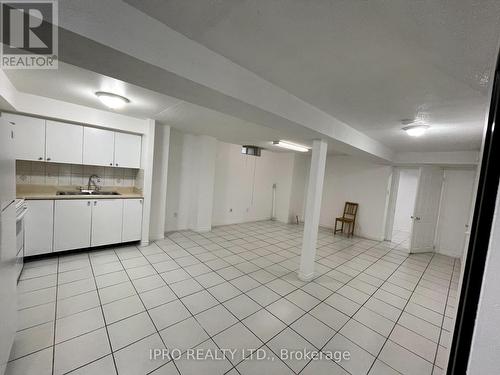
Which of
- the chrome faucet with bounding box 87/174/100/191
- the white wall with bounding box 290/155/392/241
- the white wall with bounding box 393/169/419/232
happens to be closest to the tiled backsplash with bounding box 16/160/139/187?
the chrome faucet with bounding box 87/174/100/191

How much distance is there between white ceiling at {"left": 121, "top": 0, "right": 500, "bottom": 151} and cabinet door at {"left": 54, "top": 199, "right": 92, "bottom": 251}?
3138 millimetres

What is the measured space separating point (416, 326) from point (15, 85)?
5446mm

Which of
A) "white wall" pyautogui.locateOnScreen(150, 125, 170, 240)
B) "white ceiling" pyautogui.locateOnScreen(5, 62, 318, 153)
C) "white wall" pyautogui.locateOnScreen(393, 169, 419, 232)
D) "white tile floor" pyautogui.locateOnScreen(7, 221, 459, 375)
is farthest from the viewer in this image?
"white wall" pyautogui.locateOnScreen(393, 169, 419, 232)

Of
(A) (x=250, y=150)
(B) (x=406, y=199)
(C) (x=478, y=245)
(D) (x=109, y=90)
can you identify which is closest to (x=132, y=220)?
(D) (x=109, y=90)

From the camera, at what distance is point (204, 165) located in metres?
4.94

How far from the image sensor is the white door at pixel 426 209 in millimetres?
4754

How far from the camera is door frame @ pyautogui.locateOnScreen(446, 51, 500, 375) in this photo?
58cm

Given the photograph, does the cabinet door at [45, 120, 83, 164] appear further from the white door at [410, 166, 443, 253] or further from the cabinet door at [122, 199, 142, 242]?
the white door at [410, 166, 443, 253]

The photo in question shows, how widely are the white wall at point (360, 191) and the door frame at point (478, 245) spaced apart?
5696 mm

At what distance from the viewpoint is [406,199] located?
7418 millimetres

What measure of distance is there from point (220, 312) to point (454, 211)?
5923 millimetres

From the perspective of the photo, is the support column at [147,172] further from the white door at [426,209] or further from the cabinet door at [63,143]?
the white door at [426,209]

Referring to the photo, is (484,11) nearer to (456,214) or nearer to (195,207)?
(195,207)

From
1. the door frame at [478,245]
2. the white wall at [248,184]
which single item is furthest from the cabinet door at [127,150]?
the door frame at [478,245]
